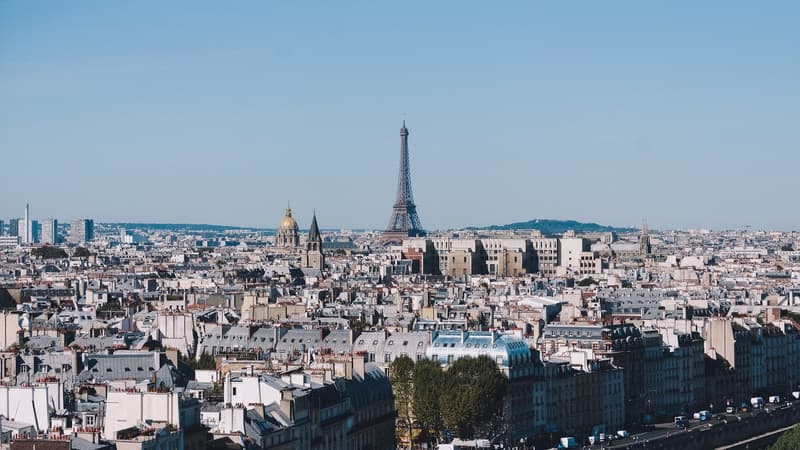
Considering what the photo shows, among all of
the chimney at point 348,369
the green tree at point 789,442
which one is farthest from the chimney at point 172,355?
the green tree at point 789,442

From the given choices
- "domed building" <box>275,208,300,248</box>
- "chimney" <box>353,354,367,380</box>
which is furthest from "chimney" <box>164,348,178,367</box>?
"domed building" <box>275,208,300,248</box>

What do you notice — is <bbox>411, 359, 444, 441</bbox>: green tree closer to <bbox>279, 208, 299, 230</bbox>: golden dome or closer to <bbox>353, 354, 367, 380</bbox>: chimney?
<bbox>353, 354, 367, 380</bbox>: chimney

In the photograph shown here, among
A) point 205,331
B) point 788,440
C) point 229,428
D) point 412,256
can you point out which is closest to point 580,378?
point 788,440

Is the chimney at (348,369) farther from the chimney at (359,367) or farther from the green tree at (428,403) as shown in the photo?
the green tree at (428,403)

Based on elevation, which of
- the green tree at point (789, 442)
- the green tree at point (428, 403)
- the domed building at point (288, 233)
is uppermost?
the domed building at point (288, 233)

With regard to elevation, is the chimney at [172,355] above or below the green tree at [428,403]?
above

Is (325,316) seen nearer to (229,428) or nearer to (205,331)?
(205,331)
